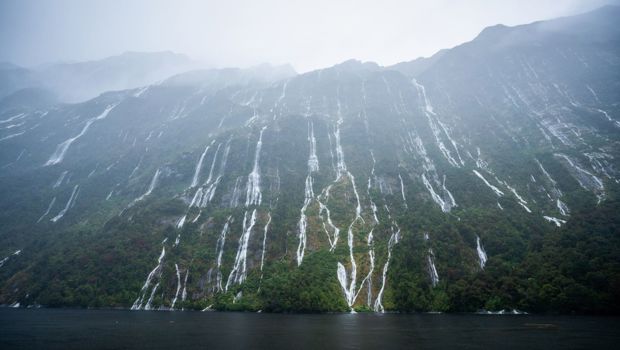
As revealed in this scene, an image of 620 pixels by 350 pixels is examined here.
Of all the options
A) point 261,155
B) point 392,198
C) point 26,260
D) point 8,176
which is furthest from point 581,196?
point 8,176

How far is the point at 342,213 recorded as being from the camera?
118938mm

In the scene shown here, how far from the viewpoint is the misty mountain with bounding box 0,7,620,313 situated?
261 ft

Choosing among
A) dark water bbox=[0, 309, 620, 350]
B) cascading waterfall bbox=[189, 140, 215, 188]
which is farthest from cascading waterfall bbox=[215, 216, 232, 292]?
dark water bbox=[0, 309, 620, 350]

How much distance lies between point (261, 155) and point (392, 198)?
60.2 meters

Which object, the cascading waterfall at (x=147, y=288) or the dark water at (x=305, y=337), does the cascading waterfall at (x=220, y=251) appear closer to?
the cascading waterfall at (x=147, y=288)

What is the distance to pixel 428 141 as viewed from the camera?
568 ft

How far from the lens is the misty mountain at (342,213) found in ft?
261

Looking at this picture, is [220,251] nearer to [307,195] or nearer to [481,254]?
[307,195]

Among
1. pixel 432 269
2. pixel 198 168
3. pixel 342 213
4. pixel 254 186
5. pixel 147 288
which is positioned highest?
pixel 198 168

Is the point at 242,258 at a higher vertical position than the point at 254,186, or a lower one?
lower

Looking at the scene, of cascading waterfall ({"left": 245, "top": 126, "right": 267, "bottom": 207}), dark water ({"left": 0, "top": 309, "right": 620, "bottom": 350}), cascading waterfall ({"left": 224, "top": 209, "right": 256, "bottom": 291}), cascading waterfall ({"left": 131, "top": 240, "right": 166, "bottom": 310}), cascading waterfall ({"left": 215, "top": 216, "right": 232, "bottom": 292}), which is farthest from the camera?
cascading waterfall ({"left": 245, "top": 126, "right": 267, "bottom": 207})

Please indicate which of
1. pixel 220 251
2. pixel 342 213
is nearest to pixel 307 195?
pixel 342 213

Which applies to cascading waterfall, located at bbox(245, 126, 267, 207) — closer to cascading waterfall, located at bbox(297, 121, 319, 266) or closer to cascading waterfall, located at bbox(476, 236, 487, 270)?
cascading waterfall, located at bbox(297, 121, 319, 266)

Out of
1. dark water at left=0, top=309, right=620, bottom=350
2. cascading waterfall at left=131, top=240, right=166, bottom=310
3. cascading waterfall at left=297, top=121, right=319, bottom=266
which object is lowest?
cascading waterfall at left=131, top=240, right=166, bottom=310
